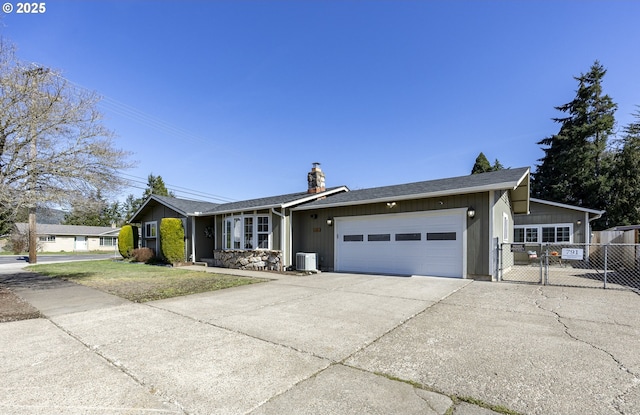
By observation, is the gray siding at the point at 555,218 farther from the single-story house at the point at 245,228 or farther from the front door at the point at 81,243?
the front door at the point at 81,243

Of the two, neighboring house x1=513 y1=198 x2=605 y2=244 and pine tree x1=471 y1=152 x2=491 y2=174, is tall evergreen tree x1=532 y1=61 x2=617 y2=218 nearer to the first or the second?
pine tree x1=471 y1=152 x2=491 y2=174

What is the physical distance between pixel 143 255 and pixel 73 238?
29.1m

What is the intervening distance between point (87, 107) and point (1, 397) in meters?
7.91

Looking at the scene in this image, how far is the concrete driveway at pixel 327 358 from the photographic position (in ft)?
8.14

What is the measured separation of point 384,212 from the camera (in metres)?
11.1

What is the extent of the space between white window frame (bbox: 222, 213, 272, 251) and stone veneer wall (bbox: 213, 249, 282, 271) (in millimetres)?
255

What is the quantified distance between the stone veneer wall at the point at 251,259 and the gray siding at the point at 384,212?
1047 mm

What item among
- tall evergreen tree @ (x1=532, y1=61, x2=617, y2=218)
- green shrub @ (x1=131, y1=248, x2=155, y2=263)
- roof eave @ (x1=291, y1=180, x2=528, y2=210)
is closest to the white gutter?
roof eave @ (x1=291, y1=180, x2=528, y2=210)

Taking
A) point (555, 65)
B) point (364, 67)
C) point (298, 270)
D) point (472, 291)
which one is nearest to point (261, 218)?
point (298, 270)

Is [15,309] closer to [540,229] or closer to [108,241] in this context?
[540,229]

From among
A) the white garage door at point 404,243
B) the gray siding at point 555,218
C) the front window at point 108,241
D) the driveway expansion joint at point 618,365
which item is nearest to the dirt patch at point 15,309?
the driveway expansion joint at point 618,365

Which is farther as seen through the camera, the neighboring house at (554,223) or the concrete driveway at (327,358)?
the neighboring house at (554,223)

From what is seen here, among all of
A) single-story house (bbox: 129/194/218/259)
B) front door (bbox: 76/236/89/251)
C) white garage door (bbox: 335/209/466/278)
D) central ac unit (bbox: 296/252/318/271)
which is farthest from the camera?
front door (bbox: 76/236/89/251)

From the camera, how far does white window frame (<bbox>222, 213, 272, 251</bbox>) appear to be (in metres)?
13.4
